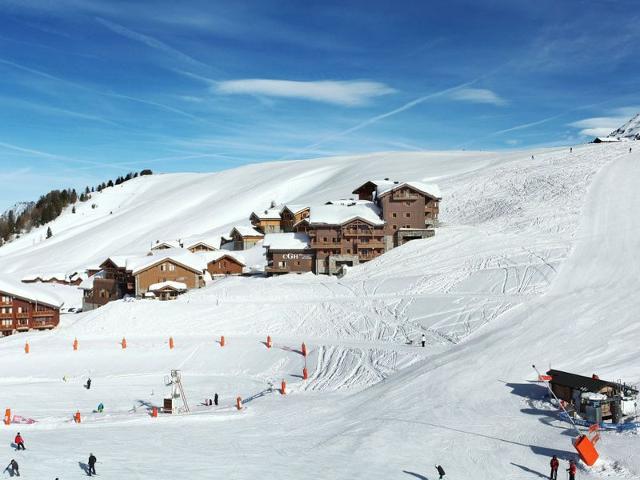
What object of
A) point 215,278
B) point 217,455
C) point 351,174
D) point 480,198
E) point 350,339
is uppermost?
point 351,174

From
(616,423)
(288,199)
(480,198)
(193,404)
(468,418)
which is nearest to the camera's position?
(616,423)

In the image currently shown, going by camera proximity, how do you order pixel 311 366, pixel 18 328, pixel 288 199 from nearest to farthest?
pixel 311 366 → pixel 18 328 → pixel 288 199

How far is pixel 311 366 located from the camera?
1730 inches

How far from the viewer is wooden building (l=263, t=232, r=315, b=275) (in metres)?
71.0

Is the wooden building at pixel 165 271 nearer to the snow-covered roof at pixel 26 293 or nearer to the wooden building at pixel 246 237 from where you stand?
the snow-covered roof at pixel 26 293

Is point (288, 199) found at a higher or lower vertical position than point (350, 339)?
higher

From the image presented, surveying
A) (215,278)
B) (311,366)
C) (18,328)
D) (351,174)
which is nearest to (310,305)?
(311,366)

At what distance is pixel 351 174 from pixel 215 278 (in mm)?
83262

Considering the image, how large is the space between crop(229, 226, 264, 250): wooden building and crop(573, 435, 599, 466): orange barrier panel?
74.1 meters

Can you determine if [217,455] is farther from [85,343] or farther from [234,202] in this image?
[234,202]

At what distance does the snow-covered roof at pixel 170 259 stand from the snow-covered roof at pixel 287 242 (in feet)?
27.0

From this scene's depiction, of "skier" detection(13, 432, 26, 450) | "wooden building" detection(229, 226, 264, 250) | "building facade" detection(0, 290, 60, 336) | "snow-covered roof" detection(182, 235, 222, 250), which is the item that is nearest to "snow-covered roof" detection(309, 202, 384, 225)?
"wooden building" detection(229, 226, 264, 250)

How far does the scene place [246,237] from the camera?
313 feet

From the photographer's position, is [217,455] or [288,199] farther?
[288,199]
